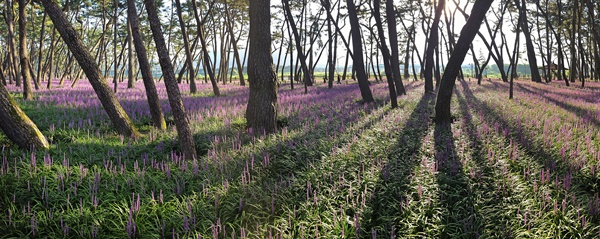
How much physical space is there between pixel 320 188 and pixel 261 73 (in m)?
4.22

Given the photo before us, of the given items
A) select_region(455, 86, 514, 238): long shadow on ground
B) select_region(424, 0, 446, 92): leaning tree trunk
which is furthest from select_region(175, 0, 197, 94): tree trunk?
select_region(455, 86, 514, 238): long shadow on ground

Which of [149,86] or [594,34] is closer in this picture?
[149,86]

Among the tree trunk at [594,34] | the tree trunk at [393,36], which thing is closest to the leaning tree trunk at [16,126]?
the tree trunk at [393,36]

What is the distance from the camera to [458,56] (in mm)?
7863

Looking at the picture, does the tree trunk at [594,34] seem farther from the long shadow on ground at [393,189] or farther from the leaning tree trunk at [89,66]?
the leaning tree trunk at [89,66]

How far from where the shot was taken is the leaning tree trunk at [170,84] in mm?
5422

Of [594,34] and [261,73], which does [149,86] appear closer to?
[261,73]

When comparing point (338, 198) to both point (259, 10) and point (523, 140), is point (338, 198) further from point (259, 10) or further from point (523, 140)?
point (259, 10)

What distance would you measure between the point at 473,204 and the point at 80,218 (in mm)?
4048

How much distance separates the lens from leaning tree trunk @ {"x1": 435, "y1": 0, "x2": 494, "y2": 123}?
7.45 meters

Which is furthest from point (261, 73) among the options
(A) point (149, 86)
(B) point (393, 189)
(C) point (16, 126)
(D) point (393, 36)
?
(D) point (393, 36)

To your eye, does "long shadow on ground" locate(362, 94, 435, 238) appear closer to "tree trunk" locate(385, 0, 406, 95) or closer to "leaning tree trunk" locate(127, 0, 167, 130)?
"leaning tree trunk" locate(127, 0, 167, 130)

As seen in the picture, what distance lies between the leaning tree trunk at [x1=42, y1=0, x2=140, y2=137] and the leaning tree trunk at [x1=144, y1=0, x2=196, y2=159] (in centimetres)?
217

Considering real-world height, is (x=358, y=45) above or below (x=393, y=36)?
below
